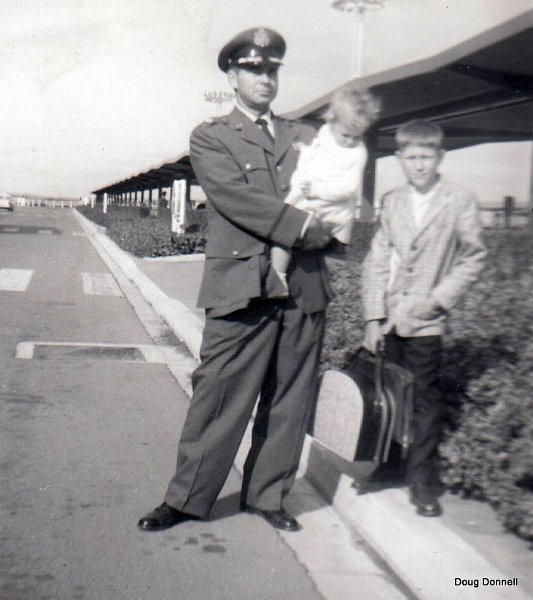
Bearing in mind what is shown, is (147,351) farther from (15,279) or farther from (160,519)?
(15,279)

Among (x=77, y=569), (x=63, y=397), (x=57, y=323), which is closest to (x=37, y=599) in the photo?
(x=77, y=569)

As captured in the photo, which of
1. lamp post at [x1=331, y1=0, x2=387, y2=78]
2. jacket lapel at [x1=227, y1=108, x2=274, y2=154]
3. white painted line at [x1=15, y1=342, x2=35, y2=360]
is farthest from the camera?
lamp post at [x1=331, y1=0, x2=387, y2=78]

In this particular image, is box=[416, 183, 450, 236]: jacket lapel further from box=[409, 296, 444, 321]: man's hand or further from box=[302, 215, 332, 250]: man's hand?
box=[302, 215, 332, 250]: man's hand

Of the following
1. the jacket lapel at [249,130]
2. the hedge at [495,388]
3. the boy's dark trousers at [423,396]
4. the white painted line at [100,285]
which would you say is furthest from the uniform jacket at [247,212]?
the white painted line at [100,285]

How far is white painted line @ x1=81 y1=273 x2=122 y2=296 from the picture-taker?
13508mm

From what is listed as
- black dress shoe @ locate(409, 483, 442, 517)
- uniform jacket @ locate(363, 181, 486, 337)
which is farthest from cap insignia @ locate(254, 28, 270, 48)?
black dress shoe @ locate(409, 483, 442, 517)

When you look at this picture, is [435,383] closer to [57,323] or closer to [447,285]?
[447,285]

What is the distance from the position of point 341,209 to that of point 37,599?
5.76ft

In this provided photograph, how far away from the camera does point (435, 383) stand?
355cm

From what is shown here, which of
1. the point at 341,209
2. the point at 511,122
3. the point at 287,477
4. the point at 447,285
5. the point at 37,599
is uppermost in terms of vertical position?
the point at 511,122

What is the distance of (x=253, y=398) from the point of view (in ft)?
11.2

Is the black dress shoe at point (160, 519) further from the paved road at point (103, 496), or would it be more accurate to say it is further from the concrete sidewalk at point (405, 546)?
the concrete sidewalk at point (405, 546)

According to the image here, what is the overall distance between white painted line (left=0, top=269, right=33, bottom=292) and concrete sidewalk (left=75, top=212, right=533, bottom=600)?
392 inches

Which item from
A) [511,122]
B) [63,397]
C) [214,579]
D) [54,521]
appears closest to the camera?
[214,579]
